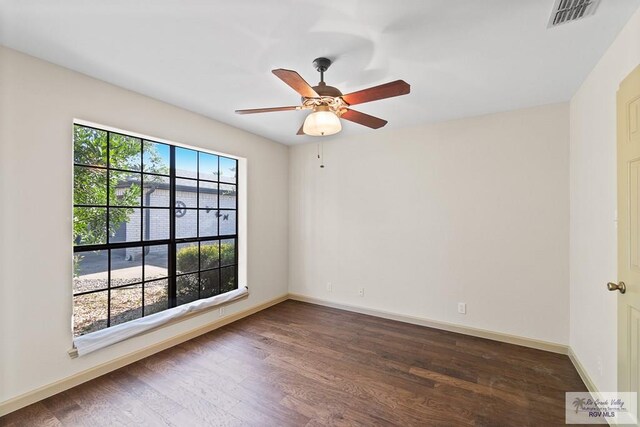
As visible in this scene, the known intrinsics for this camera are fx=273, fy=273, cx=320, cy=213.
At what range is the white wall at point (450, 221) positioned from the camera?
2.80 meters

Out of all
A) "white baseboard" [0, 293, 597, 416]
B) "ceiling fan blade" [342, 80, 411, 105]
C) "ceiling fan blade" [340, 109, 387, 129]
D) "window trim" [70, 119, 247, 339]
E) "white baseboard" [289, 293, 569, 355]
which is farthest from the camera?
"white baseboard" [289, 293, 569, 355]

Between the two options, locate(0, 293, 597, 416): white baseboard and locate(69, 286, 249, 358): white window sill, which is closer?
locate(0, 293, 597, 416): white baseboard

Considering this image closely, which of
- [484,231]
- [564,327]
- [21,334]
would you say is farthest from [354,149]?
[21,334]

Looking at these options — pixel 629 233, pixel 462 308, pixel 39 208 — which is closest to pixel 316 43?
pixel 629 233

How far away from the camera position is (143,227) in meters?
2.86

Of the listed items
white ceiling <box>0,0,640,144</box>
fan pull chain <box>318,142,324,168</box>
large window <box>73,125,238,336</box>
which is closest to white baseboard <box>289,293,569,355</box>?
large window <box>73,125,238,336</box>

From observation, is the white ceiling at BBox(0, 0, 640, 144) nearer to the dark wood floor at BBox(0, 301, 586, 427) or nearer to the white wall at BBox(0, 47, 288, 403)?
the white wall at BBox(0, 47, 288, 403)

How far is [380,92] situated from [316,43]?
0.56m

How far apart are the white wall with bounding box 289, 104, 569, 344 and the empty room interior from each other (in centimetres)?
2

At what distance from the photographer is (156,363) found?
2572 mm

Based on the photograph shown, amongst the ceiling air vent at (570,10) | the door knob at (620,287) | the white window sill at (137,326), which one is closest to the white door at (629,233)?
the door knob at (620,287)

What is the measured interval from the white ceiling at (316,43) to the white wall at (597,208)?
16cm

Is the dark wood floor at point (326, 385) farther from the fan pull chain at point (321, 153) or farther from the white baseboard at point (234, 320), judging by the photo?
the fan pull chain at point (321, 153)

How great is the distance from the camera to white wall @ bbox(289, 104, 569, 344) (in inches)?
110
